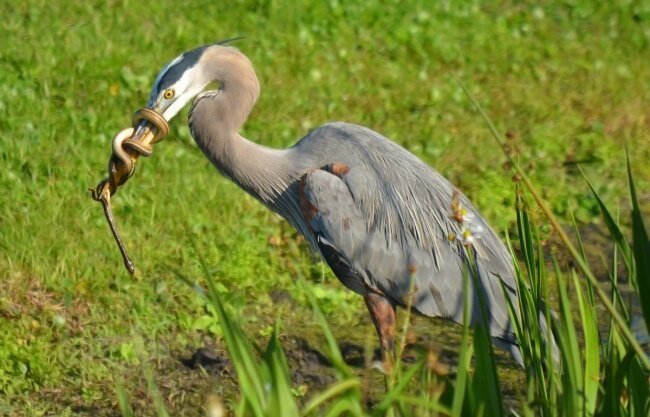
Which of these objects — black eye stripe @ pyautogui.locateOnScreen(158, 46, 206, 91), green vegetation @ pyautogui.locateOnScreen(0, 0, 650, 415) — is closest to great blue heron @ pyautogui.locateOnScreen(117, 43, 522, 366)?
black eye stripe @ pyautogui.locateOnScreen(158, 46, 206, 91)

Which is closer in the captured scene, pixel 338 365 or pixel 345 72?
pixel 338 365

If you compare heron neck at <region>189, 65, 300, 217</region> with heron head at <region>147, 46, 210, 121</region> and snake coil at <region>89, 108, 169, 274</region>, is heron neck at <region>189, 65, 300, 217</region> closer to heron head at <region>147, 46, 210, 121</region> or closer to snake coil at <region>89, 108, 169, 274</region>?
heron head at <region>147, 46, 210, 121</region>

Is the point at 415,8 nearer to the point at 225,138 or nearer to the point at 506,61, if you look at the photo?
the point at 506,61

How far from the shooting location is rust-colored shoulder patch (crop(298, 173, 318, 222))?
4.67 m

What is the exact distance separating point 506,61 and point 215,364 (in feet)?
12.5

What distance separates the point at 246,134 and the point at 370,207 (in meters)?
2.24

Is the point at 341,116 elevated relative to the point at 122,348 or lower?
elevated

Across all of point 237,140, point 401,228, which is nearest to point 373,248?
point 401,228

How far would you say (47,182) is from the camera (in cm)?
595

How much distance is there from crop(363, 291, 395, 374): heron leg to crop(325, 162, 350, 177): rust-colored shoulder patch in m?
0.47

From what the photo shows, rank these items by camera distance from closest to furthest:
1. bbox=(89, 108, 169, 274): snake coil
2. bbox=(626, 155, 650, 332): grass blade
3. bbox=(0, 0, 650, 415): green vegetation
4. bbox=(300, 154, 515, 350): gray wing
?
bbox=(626, 155, 650, 332): grass blade < bbox=(89, 108, 169, 274): snake coil < bbox=(300, 154, 515, 350): gray wing < bbox=(0, 0, 650, 415): green vegetation

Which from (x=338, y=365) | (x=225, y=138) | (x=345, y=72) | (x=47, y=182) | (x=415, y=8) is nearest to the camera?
(x=338, y=365)

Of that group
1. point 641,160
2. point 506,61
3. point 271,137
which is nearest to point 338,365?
point 271,137

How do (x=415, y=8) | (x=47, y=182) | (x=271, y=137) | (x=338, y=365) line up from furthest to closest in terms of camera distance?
(x=415, y=8) < (x=271, y=137) < (x=47, y=182) < (x=338, y=365)
